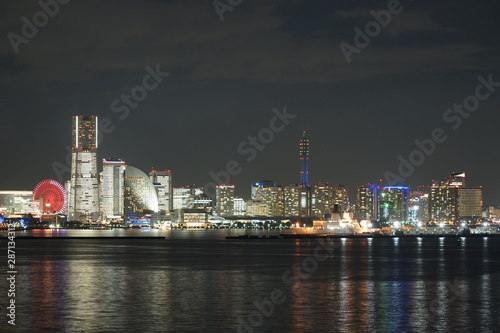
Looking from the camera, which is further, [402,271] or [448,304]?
[402,271]

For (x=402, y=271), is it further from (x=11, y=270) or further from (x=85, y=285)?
(x=11, y=270)

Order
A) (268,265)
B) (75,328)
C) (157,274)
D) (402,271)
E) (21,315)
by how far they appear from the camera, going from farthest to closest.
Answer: (268,265), (402,271), (157,274), (21,315), (75,328)

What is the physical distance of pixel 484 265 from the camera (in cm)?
7525

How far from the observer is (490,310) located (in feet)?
124

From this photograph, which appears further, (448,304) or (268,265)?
(268,265)

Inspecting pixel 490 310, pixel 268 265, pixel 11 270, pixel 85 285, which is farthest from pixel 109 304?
pixel 268 265

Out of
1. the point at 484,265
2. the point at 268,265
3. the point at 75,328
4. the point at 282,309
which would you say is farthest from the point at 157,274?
the point at 484,265

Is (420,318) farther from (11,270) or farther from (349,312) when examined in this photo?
(11,270)

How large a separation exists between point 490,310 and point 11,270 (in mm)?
41142

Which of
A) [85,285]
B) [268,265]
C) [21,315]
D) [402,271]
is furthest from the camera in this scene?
[268,265]

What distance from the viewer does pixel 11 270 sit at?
2435 inches

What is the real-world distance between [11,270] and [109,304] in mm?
26421

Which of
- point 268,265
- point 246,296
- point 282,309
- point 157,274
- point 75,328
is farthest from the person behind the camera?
point 268,265

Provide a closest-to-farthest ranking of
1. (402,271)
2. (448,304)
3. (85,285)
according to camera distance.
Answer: (448,304) < (85,285) < (402,271)
